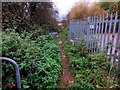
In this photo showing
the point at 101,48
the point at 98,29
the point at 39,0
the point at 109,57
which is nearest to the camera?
the point at 109,57

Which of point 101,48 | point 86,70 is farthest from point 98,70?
point 101,48

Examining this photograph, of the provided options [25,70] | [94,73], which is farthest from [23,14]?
[94,73]

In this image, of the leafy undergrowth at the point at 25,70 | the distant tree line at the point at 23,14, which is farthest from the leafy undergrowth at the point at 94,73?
the distant tree line at the point at 23,14

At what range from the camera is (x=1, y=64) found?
3367 millimetres

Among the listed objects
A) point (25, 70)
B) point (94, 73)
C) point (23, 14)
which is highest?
point (23, 14)

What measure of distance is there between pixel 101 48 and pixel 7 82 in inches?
122

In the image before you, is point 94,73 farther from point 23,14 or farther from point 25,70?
point 23,14

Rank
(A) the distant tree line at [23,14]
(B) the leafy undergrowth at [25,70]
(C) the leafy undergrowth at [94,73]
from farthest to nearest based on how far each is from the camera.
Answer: (A) the distant tree line at [23,14] < (C) the leafy undergrowth at [94,73] < (B) the leafy undergrowth at [25,70]

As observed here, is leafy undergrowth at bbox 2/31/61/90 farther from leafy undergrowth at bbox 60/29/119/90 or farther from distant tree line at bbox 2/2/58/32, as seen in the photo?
distant tree line at bbox 2/2/58/32

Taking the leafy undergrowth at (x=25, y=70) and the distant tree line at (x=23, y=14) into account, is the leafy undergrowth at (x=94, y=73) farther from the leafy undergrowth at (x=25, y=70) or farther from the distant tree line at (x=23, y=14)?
the distant tree line at (x=23, y=14)

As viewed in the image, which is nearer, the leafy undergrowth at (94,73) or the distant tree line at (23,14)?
the leafy undergrowth at (94,73)

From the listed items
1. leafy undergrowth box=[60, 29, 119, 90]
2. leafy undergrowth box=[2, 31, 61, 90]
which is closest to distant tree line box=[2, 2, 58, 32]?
leafy undergrowth box=[2, 31, 61, 90]

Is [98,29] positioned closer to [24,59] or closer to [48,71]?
[48,71]

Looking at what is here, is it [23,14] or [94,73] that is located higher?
[23,14]
